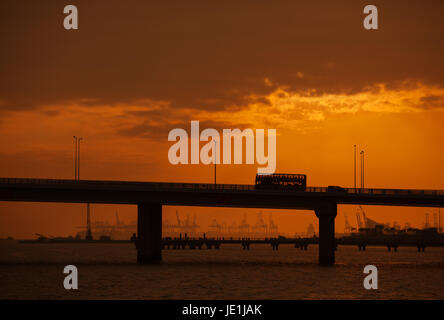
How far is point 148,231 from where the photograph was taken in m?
123

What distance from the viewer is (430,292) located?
8044 cm

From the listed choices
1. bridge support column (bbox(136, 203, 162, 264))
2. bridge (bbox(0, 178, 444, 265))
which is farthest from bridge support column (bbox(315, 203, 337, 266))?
bridge support column (bbox(136, 203, 162, 264))

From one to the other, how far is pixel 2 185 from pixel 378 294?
68986 millimetres

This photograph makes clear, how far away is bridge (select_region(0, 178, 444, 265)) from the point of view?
117812mm

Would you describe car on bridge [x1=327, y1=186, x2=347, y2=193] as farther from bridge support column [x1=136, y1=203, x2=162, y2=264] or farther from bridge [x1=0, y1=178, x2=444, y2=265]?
bridge support column [x1=136, y1=203, x2=162, y2=264]

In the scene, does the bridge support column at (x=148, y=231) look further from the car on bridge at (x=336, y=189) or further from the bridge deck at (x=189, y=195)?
the car on bridge at (x=336, y=189)

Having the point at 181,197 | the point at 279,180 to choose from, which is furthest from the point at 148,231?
the point at 279,180

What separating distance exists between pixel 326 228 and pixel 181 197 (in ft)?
96.2

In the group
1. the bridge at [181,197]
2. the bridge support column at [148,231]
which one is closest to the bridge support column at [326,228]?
the bridge at [181,197]

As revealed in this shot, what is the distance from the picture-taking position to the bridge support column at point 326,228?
12712cm

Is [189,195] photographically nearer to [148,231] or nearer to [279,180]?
[148,231]

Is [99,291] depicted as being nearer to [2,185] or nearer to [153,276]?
[153,276]

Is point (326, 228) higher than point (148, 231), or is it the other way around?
point (326, 228)
